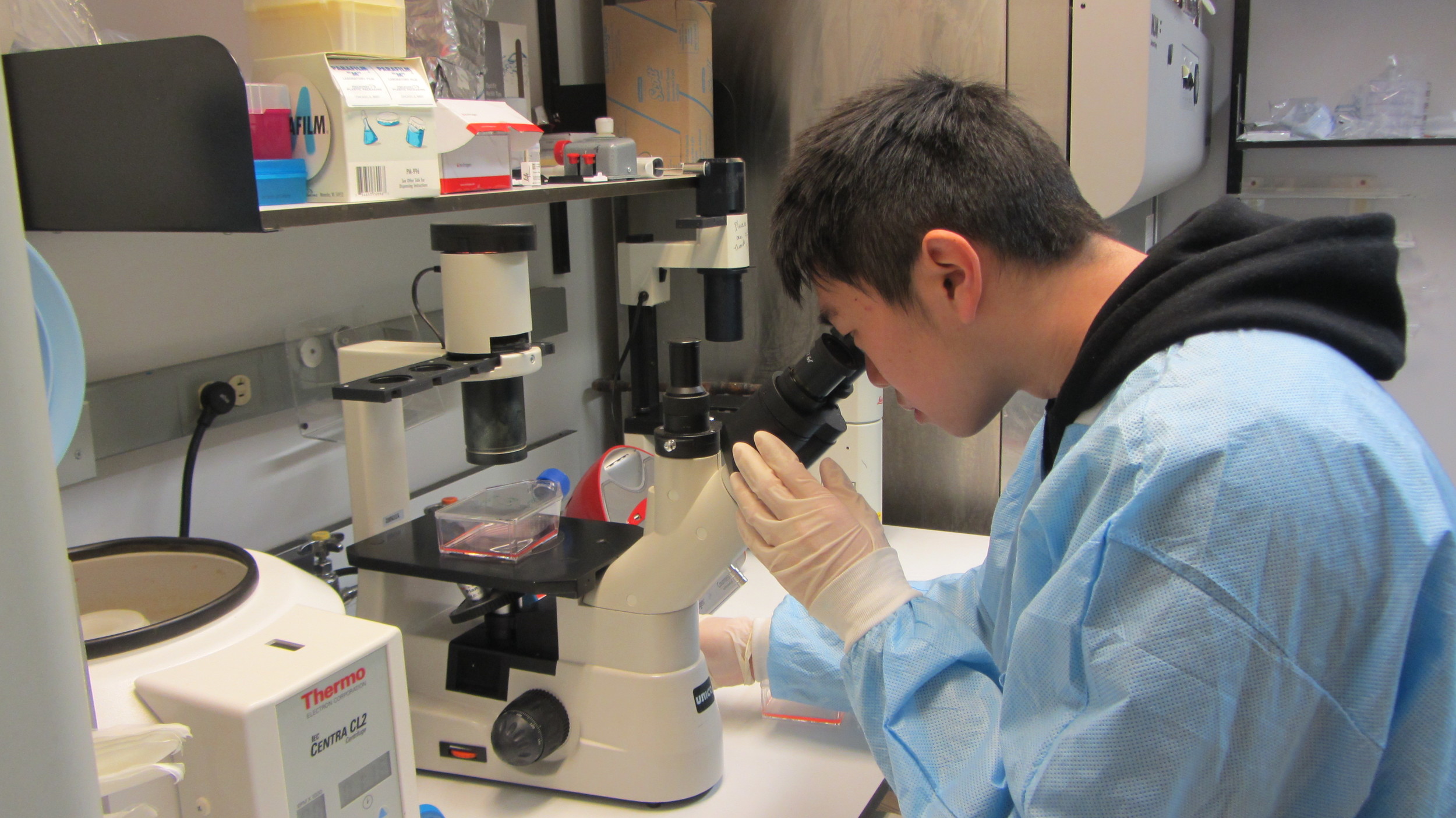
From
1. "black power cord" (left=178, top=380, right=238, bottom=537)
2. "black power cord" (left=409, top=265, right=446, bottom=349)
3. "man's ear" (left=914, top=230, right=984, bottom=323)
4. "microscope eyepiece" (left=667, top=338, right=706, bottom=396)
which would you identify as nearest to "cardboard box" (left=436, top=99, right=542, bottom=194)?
"black power cord" (left=409, top=265, right=446, bottom=349)

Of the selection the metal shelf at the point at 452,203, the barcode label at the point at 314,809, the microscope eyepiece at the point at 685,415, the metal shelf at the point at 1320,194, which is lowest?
the barcode label at the point at 314,809

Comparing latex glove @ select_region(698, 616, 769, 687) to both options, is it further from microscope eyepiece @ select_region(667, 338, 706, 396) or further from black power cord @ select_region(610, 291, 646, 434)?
black power cord @ select_region(610, 291, 646, 434)

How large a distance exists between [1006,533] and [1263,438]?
49 centimetres

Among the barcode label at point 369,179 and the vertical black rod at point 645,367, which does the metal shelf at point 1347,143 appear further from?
the barcode label at point 369,179

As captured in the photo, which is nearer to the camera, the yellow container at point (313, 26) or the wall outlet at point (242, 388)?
the yellow container at point (313, 26)

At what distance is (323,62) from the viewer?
94 cm

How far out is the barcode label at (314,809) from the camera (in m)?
0.73

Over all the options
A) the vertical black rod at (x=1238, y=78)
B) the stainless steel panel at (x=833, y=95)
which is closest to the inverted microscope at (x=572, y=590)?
the stainless steel panel at (x=833, y=95)

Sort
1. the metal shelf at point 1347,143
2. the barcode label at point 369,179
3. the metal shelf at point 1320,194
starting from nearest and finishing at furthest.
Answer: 1. the barcode label at point 369,179
2. the metal shelf at point 1347,143
3. the metal shelf at point 1320,194

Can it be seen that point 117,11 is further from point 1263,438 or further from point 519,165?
point 1263,438

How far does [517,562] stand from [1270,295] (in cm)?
78

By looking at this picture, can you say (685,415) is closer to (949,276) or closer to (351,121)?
(949,276)

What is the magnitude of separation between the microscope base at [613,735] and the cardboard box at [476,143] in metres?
0.57

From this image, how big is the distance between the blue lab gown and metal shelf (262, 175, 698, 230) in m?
0.70
